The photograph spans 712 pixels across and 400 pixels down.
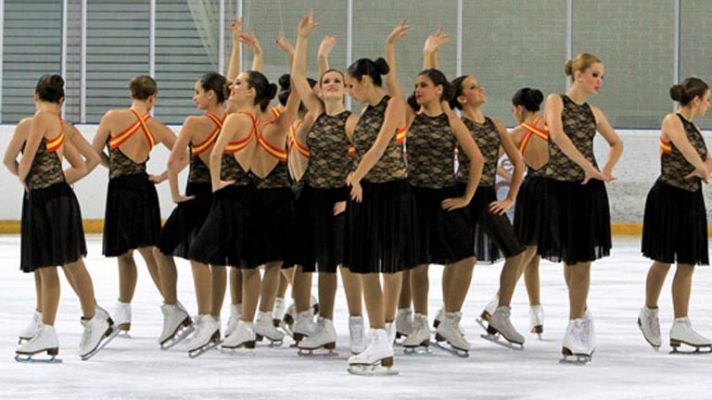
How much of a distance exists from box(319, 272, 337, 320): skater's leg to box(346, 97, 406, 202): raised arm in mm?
1189

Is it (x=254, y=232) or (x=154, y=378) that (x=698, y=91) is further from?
(x=154, y=378)

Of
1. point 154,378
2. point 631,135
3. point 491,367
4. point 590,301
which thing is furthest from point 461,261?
point 631,135

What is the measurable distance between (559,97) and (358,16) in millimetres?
15667

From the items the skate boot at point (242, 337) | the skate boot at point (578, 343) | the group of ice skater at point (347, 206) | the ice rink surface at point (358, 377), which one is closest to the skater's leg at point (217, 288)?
the group of ice skater at point (347, 206)

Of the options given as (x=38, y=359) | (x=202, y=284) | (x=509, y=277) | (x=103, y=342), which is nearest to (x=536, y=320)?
(x=509, y=277)

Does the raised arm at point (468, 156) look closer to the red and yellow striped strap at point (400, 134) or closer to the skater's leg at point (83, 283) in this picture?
the red and yellow striped strap at point (400, 134)

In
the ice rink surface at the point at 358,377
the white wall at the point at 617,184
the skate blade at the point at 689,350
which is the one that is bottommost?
the ice rink surface at the point at 358,377

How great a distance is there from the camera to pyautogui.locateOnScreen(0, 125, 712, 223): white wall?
23422 mm

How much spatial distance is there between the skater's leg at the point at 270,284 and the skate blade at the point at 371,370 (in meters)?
1.42

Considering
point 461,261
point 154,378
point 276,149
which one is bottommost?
point 154,378

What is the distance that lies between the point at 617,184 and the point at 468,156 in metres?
14.5

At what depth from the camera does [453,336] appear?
30.9ft

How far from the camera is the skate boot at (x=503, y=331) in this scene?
9.86 m

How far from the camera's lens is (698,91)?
965 centimetres
